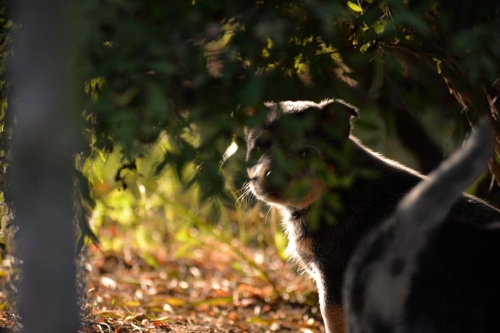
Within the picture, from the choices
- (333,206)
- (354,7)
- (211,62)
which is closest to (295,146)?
(333,206)

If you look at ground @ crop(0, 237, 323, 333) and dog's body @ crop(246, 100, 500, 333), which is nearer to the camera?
dog's body @ crop(246, 100, 500, 333)

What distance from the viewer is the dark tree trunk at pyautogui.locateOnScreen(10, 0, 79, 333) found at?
241 centimetres

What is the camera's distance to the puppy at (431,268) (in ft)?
8.05

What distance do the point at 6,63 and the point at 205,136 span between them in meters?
0.81

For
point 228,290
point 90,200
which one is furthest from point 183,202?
point 90,200

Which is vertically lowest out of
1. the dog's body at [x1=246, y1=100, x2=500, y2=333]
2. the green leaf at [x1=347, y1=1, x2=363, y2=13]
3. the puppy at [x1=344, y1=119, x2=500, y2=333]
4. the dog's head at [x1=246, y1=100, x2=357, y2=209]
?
the dog's body at [x1=246, y1=100, x2=500, y2=333]

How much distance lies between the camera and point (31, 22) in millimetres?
2398

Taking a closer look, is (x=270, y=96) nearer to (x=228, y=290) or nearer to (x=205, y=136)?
(x=205, y=136)

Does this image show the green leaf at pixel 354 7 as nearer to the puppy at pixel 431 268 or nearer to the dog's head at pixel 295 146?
the dog's head at pixel 295 146

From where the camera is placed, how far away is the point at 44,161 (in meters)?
2.43

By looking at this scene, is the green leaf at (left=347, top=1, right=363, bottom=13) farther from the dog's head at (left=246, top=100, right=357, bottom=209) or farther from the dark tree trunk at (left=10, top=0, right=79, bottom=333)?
the dark tree trunk at (left=10, top=0, right=79, bottom=333)

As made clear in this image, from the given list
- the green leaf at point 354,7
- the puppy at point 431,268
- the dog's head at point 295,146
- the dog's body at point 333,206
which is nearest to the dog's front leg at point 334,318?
the dog's body at point 333,206

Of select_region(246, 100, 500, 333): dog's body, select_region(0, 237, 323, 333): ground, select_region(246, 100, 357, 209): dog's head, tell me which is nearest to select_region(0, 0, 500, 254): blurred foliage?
select_region(246, 100, 357, 209): dog's head

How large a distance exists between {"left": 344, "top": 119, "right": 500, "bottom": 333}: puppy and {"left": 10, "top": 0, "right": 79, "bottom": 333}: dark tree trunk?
1.01m
